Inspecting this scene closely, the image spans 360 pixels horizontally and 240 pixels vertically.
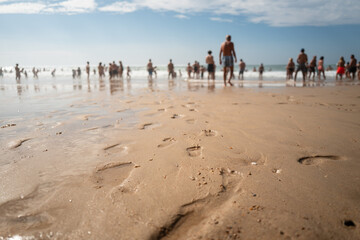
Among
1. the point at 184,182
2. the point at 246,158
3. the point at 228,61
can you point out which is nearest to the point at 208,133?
the point at 246,158

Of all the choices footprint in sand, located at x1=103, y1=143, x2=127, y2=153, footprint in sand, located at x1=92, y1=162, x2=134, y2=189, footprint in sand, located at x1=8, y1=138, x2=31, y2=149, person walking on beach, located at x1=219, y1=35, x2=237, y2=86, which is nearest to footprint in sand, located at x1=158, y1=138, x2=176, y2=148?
footprint in sand, located at x1=103, y1=143, x2=127, y2=153

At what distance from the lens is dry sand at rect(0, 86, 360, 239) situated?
1113 millimetres

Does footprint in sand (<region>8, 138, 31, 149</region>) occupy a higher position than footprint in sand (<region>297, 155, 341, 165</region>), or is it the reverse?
footprint in sand (<region>8, 138, 31, 149</region>)

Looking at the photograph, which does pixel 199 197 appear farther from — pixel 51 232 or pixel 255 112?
pixel 255 112

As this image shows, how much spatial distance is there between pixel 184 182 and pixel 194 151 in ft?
1.90

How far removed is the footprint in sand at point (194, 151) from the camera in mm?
2010

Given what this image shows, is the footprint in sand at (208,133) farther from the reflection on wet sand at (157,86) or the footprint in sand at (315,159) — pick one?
the reflection on wet sand at (157,86)

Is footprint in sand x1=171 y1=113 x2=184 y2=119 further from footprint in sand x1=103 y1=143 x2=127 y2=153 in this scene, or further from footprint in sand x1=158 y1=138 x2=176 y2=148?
footprint in sand x1=103 y1=143 x2=127 y2=153

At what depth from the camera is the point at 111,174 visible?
1.69 m

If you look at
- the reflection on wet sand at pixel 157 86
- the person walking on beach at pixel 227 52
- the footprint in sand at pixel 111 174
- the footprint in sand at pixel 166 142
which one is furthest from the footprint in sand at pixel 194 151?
the person walking on beach at pixel 227 52

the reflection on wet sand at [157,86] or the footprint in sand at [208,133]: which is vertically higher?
the reflection on wet sand at [157,86]

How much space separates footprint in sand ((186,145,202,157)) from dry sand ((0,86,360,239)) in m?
0.02

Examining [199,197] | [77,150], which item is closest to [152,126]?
[77,150]

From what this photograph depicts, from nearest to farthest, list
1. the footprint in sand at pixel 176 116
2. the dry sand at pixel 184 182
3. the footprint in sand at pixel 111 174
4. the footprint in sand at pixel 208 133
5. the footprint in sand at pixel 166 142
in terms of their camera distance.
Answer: the dry sand at pixel 184 182 → the footprint in sand at pixel 111 174 → the footprint in sand at pixel 166 142 → the footprint in sand at pixel 208 133 → the footprint in sand at pixel 176 116
